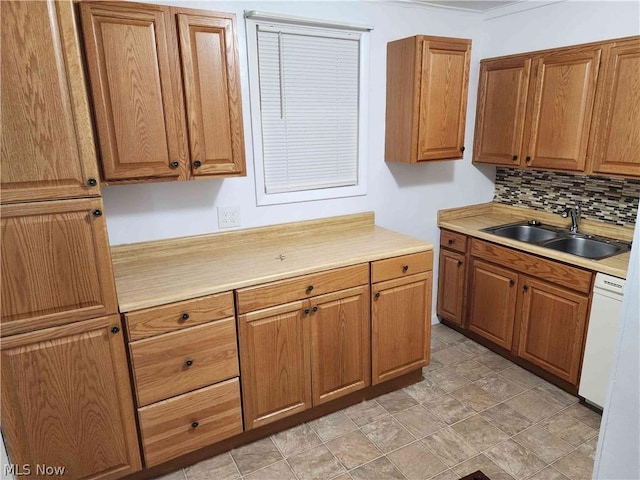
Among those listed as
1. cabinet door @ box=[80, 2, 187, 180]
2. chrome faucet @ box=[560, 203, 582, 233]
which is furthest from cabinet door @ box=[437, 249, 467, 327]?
cabinet door @ box=[80, 2, 187, 180]

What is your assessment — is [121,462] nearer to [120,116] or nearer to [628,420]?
[120,116]

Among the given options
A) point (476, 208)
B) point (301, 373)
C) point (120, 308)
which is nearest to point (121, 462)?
point (120, 308)

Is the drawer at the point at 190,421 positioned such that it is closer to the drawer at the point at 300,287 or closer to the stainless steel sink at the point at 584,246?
the drawer at the point at 300,287

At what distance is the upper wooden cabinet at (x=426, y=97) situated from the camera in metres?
2.58

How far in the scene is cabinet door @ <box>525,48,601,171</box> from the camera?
245cm

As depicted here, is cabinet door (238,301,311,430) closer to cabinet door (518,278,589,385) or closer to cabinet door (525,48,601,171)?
cabinet door (518,278,589,385)

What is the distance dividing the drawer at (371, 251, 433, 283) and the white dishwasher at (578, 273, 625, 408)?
0.90 m

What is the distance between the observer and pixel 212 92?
1.99 m

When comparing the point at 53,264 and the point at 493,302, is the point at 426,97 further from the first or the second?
the point at 53,264

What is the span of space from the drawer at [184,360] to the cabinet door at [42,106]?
72 centimetres

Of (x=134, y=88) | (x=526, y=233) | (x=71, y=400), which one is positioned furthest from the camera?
(x=526, y=233)

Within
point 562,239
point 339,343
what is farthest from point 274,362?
point 562,239

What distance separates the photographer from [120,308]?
1737mm

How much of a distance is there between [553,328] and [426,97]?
160cm
